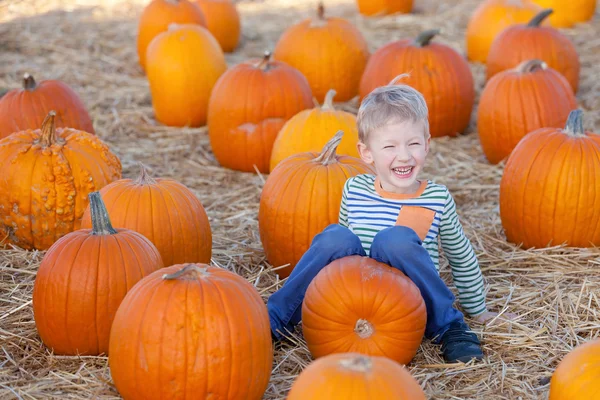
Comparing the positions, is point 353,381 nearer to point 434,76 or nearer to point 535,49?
point 434,76

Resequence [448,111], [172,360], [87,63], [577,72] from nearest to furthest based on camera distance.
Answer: [172,360], [448,111], [577,72], [87,63]

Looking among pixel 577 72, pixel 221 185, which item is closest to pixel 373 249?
pixel 221 185

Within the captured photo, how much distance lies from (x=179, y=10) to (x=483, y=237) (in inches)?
179

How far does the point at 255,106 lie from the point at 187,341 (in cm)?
306

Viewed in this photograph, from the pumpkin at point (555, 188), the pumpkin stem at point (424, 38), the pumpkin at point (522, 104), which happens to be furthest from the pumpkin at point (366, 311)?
the pumpkin stem at point (424, 38)

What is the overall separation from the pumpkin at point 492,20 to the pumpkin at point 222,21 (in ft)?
8.70

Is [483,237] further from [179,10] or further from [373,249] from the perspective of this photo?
[179,10]

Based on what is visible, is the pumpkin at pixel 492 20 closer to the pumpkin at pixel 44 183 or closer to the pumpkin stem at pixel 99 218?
the pumpkin at pixel 44 183

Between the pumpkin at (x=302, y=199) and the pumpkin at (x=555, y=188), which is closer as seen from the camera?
the pumpkin at (x=302, y=199)

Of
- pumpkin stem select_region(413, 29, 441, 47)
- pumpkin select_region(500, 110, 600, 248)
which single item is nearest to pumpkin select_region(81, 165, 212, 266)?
pumpkin select_region(500, 110, 600, 248)

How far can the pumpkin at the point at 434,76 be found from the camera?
6.43m

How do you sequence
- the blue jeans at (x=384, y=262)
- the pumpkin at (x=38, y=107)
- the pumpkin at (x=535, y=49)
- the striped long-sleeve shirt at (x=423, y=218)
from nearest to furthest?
1. the blue jeans at (x=384, y=262)
2. the striped long-sleeve shirt at (x=423, y=218)
3. the pumpkin at (x=38, y=107)
4. the pumpkin at (x=535, y=49)

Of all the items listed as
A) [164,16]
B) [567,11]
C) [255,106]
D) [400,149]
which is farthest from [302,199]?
[567,11]

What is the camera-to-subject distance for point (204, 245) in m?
4.30
